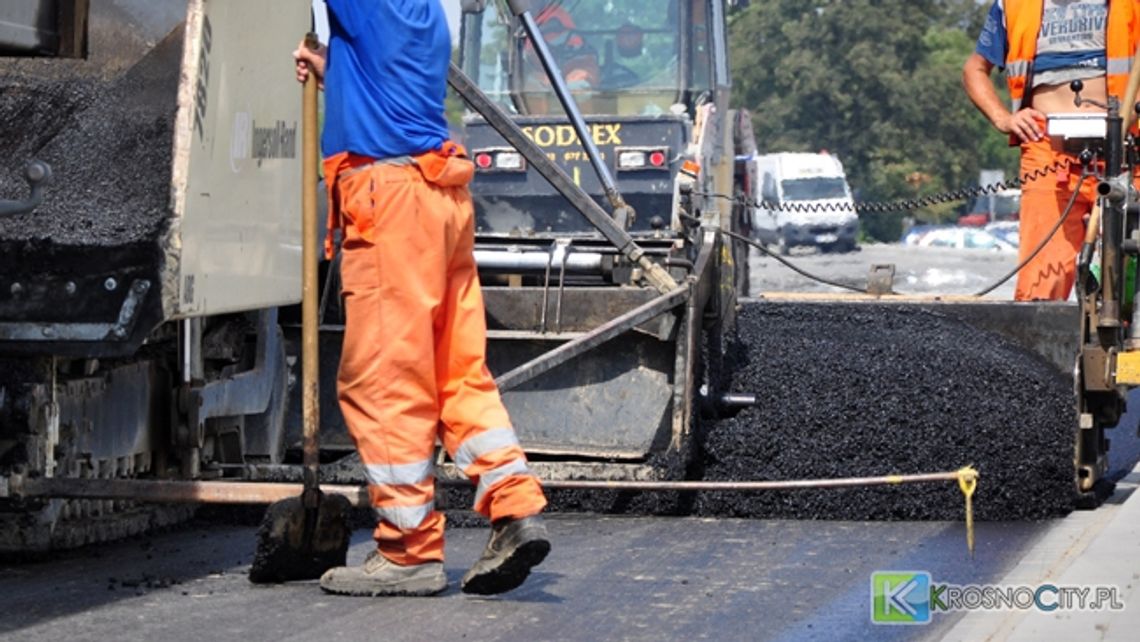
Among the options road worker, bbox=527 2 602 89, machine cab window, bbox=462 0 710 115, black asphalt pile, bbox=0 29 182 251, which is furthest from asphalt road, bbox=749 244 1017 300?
black asphalt pile, bbox=0 29 182 251

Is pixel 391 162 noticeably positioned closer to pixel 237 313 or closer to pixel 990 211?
pixel 237 313

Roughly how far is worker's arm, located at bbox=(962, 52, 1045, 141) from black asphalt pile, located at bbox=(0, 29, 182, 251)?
4.07 meters

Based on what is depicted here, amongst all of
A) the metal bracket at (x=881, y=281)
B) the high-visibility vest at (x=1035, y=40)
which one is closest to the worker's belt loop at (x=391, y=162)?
the high-visibility vest at (x=1035, y=40)

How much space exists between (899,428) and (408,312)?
2.83 meters

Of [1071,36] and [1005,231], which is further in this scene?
[1005,231]

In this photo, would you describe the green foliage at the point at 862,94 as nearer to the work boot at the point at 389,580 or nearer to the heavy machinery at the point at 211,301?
the heavy machinery at the point at 211,301

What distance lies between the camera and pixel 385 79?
5.75m

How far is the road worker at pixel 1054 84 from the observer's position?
28.4 ft

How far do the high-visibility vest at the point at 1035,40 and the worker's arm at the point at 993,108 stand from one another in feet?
0.31

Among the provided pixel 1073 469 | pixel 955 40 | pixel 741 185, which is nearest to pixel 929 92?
pixel 955 40

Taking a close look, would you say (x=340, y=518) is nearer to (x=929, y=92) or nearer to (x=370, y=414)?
(x=370, y=414)

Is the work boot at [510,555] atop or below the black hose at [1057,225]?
below

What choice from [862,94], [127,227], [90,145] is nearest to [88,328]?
[127,227]

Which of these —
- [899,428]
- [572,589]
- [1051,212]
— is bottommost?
[572,589]
